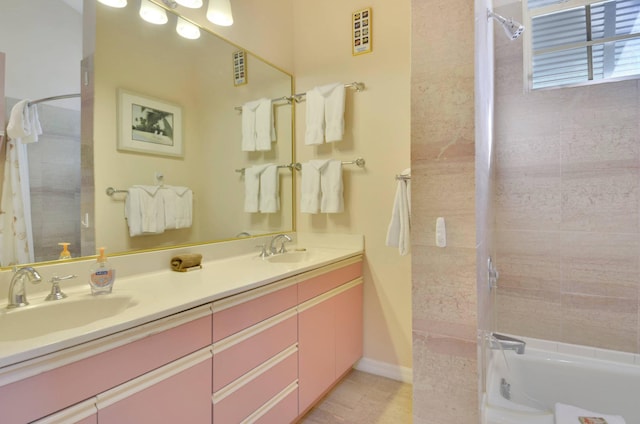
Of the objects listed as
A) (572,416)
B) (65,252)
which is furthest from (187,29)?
(572,416)

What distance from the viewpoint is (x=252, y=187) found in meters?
2.36

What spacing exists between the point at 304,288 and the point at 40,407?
1.13 metres

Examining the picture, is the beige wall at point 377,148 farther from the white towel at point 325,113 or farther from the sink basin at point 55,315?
the sink basin at point 55,315

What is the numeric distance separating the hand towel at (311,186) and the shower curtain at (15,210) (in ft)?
5.03

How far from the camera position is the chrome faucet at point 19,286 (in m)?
1.08

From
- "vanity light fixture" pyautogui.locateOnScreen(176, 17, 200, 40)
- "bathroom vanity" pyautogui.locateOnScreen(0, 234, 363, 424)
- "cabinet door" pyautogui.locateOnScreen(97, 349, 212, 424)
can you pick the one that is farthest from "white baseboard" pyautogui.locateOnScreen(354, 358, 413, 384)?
"vanity light fixture" pyautogui.locateOnScreen(176, 17, 200, 40)

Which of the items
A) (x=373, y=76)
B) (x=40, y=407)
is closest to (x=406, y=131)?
(x=373, y=76)

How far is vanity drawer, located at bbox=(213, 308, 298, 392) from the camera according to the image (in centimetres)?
127

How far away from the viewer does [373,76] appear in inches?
90.5

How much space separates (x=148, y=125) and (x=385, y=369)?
213 centimetres

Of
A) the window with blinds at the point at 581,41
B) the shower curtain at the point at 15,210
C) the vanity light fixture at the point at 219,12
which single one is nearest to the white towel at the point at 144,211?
the shower curtain at the point at 15,210

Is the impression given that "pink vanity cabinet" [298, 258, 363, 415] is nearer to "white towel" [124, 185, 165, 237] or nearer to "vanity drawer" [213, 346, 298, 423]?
"vanity drawer" [213, 346, 298, 423]

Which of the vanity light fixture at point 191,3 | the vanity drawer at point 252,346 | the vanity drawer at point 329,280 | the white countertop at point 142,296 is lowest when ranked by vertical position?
the vanity drawer at point 252,346

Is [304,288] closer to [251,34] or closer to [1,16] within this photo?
[1,16]
